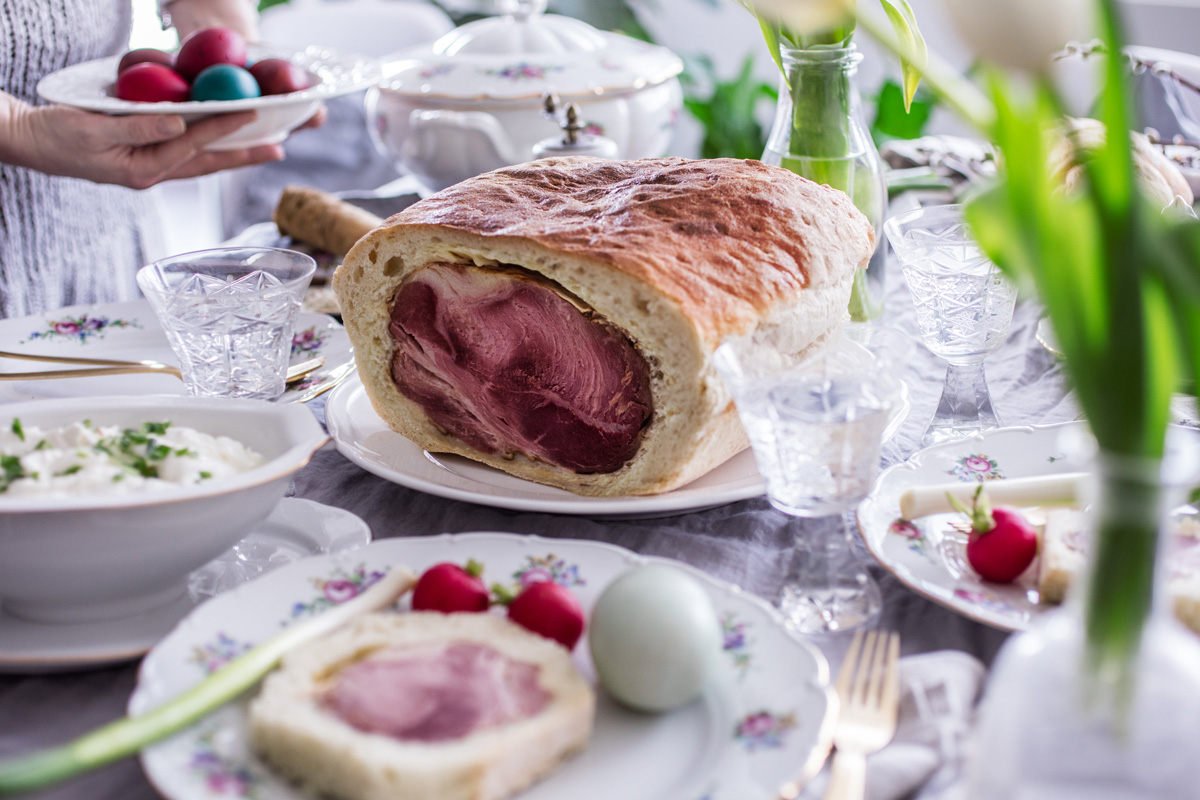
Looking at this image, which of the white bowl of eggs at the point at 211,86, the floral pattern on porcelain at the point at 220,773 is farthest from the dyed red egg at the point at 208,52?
the floral pattern on porcelain at the point at 220,773

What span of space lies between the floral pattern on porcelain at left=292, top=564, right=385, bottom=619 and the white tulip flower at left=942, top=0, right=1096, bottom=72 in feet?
2.54

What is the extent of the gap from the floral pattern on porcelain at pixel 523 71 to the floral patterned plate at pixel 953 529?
4.81ft

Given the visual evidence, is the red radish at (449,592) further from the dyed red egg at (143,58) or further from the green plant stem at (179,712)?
the dyed red egg at (143,58)

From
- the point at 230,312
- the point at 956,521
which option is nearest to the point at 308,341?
the point at 230,312

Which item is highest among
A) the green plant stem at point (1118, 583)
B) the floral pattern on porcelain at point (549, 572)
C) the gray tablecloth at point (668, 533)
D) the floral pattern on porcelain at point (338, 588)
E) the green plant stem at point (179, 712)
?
the green plant stem at point (1118, 583)

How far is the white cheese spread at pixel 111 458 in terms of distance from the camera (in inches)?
40.4

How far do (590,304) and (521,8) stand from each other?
1552mm

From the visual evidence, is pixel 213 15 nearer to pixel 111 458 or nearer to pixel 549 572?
pixel 111 458

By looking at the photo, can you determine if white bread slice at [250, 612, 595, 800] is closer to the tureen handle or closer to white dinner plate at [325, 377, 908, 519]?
white dinner plate at [325, 377, 908, 519]

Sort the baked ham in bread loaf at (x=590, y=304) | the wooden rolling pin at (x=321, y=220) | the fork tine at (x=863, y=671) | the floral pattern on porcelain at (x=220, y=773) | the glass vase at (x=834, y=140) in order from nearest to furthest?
the floral pattern on porcelain at (x=220, y=773)
the fork tine at (x=863, y=671)
the baked ham in bread loaf at (x=590, y=304)
the glass vase at (x=834, y=140)
the wooden rolling pin at (x=321, y=220)

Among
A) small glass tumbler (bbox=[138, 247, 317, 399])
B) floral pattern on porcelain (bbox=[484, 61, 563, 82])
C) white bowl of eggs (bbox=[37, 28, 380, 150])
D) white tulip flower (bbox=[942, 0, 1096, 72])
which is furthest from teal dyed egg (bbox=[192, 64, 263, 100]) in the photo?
white tulip flower (bbox=[942, 0, 1096, 72])

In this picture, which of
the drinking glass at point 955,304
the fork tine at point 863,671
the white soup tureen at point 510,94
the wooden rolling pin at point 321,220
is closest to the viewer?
the fork tine at point 863,671

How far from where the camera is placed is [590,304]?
1357mm

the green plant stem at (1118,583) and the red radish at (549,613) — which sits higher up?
the green plant stem at (1118,583)
